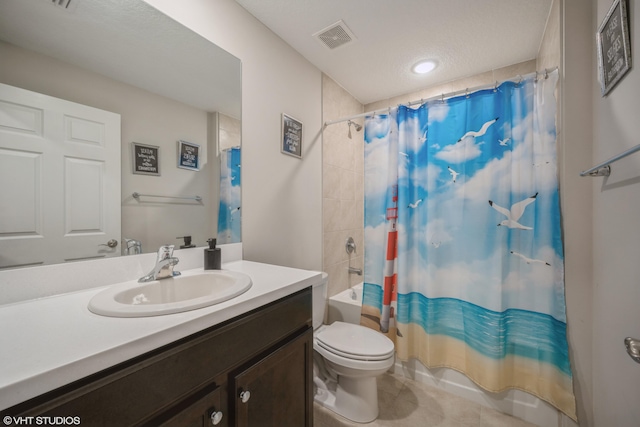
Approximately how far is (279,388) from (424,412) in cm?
117

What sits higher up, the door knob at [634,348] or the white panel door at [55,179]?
the white panel door at [55,179]

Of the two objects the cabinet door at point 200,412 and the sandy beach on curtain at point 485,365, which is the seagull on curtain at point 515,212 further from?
the cabinet door at point 200,412

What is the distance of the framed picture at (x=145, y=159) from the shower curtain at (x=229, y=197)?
306mm

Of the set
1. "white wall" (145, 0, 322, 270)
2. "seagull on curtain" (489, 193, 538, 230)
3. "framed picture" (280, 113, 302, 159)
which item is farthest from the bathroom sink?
"seagull on curtain" (489, 193, 538, 230)

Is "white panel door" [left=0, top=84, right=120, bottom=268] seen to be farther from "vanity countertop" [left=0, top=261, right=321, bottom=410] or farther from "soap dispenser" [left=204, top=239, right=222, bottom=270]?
"soap dispenser" [left=204, top=239, right=222, bottom=270]

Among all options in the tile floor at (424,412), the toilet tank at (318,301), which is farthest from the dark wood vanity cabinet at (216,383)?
the tile floor at (424,412)

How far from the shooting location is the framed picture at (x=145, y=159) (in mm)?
1004

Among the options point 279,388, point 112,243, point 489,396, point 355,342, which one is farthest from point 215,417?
point 489,396

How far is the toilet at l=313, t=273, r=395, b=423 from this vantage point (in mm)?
1358

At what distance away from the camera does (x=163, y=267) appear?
0.96m

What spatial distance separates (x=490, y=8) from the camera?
144 centimetres

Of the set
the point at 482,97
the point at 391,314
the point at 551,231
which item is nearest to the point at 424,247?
the point at 391,314

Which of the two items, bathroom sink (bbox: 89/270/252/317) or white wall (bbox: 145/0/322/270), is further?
white wall (bbox: 145/0/322/270)
